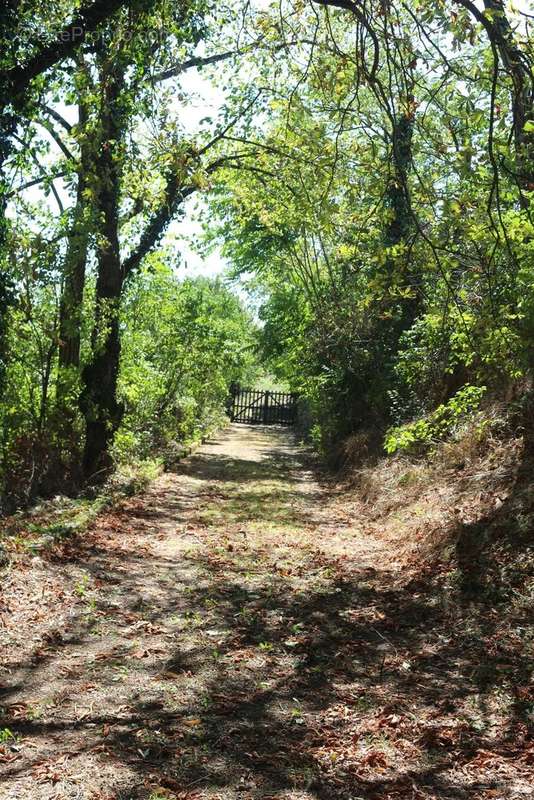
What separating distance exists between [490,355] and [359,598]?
3014 mm

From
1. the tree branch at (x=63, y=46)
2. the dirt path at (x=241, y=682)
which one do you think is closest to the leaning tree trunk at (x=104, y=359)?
the dirt path at (x=241, y=682)

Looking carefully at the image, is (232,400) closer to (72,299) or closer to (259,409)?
(259,409)

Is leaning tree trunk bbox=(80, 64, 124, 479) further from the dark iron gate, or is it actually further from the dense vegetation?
the dark iron gate

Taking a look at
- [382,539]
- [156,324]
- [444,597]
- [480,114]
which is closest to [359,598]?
[444,597]

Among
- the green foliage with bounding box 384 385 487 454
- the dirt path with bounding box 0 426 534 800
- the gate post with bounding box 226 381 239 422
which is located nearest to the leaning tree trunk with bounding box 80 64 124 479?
the dirt path with bounding box 0 426 534 800

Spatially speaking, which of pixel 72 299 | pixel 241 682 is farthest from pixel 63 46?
pixel 241 682

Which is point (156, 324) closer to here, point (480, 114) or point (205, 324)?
point (205, 324)

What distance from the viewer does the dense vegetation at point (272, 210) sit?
6.43 m

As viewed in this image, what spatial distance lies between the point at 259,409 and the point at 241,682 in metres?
40.4

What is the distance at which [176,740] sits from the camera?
3.81 metres

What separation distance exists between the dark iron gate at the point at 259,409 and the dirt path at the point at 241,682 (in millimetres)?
35076

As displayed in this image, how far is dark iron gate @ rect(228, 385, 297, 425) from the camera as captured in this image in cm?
4366

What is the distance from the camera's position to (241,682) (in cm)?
466

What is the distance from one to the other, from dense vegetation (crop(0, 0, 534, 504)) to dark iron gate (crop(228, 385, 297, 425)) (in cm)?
2339
